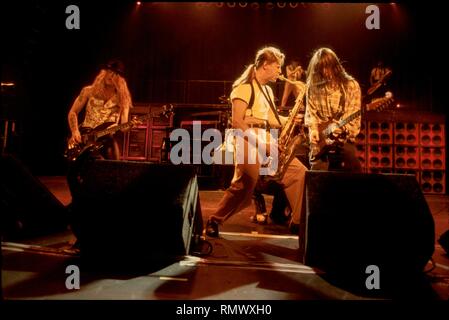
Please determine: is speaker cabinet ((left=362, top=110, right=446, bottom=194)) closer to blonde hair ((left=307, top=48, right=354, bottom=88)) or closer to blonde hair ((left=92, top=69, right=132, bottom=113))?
blonde hair ((left=307, top=48, right=354, bottom=88))

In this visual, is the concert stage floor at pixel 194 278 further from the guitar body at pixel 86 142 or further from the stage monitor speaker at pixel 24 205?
the guitar body at pixel 86 142

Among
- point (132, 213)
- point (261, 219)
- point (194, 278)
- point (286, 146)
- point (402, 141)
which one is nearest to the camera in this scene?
point (194, 278)

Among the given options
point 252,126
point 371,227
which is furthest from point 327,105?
point 371,227

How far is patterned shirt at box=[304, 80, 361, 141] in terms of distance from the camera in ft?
11.7

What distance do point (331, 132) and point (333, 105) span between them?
1.26 ft

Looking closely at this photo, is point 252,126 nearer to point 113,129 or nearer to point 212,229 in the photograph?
point 212,229

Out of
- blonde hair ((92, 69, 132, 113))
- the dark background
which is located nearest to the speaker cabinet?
the dark background

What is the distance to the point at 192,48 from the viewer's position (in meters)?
13.8

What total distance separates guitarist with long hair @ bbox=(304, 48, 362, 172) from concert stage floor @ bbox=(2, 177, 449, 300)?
50.5 inches

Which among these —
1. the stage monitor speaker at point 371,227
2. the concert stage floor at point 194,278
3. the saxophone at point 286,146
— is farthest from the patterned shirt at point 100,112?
the stage monitor speaker at point 371,227

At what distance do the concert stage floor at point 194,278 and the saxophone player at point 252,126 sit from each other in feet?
1.71

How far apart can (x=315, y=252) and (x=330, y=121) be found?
174 cm

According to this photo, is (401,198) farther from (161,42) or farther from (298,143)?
(161,42)

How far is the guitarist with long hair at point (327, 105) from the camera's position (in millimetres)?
3520
